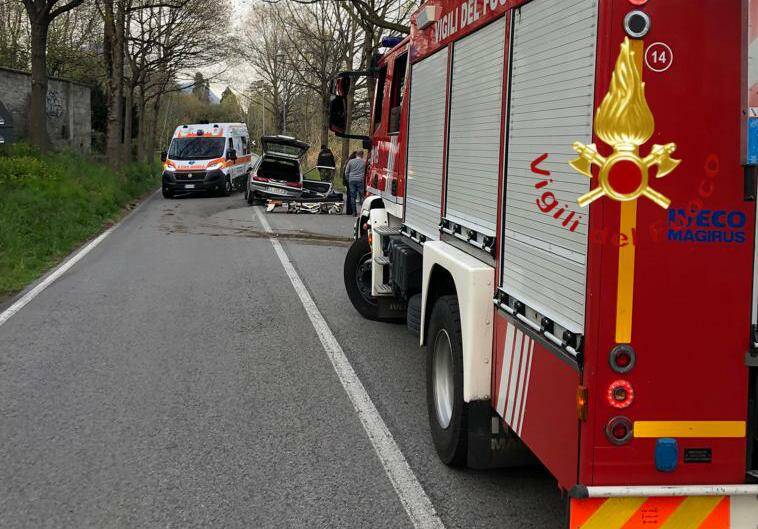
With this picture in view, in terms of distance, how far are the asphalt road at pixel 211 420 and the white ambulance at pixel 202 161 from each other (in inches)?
733

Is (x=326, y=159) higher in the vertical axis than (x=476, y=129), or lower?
higher

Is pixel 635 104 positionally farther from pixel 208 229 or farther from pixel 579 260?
pixel 208 229

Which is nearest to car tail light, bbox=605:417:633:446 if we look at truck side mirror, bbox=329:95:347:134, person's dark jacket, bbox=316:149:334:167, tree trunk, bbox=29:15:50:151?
truck side mirror, bbox=329:95:347:134

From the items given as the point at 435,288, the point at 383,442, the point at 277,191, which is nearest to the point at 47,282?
the point at 383,442

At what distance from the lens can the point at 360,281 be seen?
9.06 meters

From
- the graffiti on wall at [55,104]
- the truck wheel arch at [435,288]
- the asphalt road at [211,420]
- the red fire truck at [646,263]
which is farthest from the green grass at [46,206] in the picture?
the red fire truck at [646,263]

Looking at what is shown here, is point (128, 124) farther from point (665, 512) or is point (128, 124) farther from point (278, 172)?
point (665, 512)

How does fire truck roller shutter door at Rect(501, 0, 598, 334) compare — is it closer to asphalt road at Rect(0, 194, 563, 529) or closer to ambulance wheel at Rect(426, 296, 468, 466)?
ambulance wheel at Rect(426, 296, 468, 466)

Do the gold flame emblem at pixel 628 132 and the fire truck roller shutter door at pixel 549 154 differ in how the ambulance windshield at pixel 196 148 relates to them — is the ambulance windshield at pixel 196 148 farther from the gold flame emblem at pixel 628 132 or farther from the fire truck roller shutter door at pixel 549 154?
the gold flame emblem at pixel 628 132

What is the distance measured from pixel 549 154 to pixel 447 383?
1.86 metres

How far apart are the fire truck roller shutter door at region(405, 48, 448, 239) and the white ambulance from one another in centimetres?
2340

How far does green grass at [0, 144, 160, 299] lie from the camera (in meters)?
13.2

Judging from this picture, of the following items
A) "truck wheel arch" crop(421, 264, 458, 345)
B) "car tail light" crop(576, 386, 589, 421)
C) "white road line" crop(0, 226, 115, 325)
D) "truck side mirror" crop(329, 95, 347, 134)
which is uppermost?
"truck side mirror" crop(329, 95, 347, 134)

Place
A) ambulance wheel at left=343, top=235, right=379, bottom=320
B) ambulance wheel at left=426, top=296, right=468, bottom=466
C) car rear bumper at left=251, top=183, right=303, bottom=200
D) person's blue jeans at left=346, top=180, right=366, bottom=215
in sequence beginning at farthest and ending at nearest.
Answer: car rear bumper at left=251, top=183, right=303, bottom=200
person's blue jeans at left=346, top=180, right=366, bottom=215
ambulance wheel at left=343, top=235, right=379, bottom=320
ambulance wheel at left=426, top=296, right=468, bottom=466
